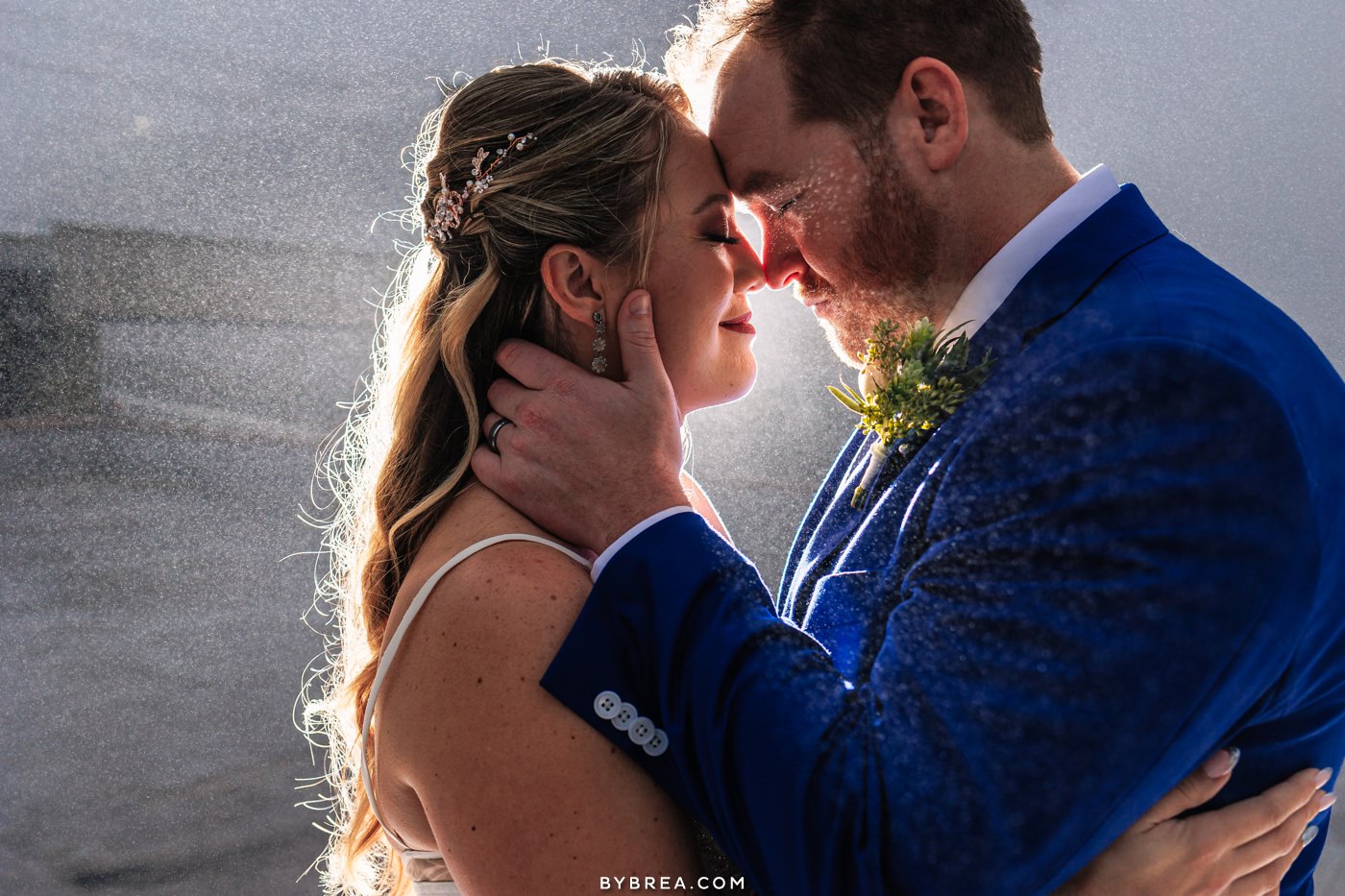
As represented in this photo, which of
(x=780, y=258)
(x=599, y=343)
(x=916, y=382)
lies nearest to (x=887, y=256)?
(x=780, y=258)

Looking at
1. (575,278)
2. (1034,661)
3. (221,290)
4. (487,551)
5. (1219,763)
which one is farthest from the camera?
(221,290)

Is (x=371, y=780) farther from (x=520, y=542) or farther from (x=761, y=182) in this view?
(x=761, y=182)

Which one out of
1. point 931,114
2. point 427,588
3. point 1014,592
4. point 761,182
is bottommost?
point 427,588

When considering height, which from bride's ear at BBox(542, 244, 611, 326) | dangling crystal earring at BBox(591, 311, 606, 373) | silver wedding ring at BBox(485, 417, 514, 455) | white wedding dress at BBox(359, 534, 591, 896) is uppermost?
bride's ear at BBox(542, 244, 611, 326)

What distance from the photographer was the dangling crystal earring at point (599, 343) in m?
1.46

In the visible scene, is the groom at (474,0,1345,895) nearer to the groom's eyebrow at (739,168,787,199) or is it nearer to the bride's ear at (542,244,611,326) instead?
the bride's ear at (542,244,611,326)

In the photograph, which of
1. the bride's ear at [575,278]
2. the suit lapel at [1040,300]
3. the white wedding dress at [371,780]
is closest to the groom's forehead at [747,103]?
the bride's ear at [575,278]

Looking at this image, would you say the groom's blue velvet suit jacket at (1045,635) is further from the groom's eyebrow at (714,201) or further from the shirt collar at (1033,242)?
the groom's eyebrow at (714,201)

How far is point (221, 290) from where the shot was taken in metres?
2.95

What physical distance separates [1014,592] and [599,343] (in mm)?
662

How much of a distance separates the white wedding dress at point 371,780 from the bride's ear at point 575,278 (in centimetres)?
35

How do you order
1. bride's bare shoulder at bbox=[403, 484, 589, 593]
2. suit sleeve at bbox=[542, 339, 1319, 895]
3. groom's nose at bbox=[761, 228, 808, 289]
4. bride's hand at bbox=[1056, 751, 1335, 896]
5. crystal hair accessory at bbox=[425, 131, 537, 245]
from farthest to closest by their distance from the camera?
1. groom's nose at bbox=[761, 228, 808, 289]
2. crystal hair accessory at bbox=[425, 131, 537, 245]
3. bride's bare shoulder at bbox=[403, 484, 589, 593]
4. bride's hand at bbox=[1056, 751, 1335, 896]
5. suit sleeve at bbox=[542, 339, 1319, 895]

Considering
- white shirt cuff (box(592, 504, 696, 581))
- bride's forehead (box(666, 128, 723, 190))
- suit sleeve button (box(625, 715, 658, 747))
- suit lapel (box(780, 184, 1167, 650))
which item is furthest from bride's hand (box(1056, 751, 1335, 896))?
bride's forehead (box(666, 128, 723, 190))

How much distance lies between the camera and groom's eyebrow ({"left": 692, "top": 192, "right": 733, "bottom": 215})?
1527 mm
